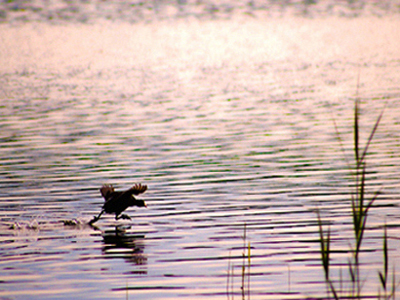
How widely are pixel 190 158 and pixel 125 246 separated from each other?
640 cm

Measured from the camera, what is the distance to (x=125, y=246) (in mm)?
9594

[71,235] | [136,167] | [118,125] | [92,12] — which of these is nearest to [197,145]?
[136,167]

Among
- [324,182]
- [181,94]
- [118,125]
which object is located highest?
[181,94]

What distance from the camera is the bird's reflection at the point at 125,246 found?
8.91 metres

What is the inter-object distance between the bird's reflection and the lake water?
34 millimetres

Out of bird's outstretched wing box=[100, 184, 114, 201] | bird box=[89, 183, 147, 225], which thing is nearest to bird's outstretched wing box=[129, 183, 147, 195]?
bird box=[89, 183, 147, 225]

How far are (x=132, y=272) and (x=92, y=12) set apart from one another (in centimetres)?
4402

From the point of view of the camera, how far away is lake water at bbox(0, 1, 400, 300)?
8.39m

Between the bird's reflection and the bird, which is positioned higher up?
the bird

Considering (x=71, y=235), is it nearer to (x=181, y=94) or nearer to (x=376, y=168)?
(x=376, y=168)

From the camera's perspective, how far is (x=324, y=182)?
1308 cm

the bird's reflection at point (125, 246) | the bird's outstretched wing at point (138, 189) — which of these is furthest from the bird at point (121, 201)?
the bird's reflection at point (125, 246)

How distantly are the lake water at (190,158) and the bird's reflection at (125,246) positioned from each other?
3 cm

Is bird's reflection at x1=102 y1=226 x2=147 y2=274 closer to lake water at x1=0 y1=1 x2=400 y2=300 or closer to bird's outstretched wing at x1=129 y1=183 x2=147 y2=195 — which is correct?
lake water at x1=0 y1=1 x2=400 y2=300
